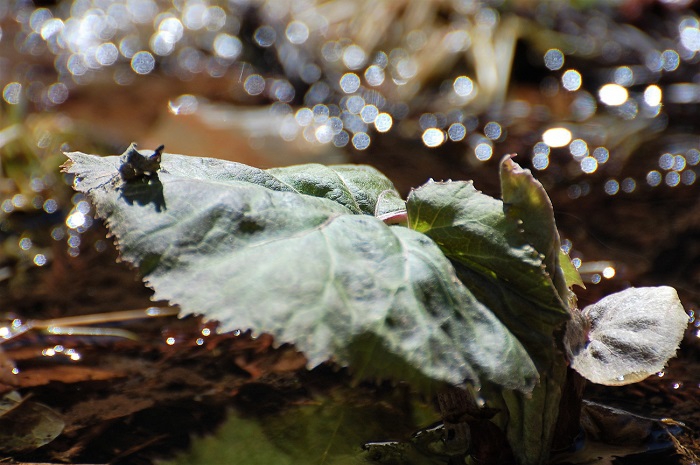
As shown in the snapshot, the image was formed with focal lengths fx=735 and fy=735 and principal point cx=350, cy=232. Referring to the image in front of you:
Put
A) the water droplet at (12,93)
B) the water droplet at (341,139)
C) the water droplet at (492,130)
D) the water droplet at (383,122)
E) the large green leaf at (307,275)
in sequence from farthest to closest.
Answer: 1. the water droplet at (12,93)
2. the water droplet at (383,122)
3. the water droplet at (341,139)
4. the water droplet at (492,130)
5. the large green leaf at (307,275)

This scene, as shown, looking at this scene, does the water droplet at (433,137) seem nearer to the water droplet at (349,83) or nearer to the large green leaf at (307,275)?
the water droplet at (349,83)

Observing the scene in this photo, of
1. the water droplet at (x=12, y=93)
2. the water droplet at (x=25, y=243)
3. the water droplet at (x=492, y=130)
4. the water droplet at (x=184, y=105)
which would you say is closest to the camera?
the water droplet at (x=25, y=243)

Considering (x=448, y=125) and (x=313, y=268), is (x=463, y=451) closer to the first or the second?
(x=313, y=268)

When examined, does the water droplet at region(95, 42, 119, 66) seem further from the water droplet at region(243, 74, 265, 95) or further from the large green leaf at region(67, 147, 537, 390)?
the large green leaf at region(67, 147, 537, 390)

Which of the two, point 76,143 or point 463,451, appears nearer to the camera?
point 463,451

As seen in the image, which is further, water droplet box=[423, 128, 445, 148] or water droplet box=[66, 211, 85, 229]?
water droplet box=[423, 128, 445, 148]

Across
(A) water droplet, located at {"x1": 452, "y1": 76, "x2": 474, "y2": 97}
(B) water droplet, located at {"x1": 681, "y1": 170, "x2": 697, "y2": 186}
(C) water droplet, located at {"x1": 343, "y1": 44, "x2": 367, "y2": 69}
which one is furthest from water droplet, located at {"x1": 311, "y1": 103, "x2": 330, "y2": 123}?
(B) water droplet, located at {"x1": 681, "y1": 170, "x2": 697, "y2": 186}

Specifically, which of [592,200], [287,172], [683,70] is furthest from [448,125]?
[287,172]

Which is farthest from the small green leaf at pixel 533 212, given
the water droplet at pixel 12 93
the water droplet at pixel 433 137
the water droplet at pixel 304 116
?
the water droplet at pixel 12 93
